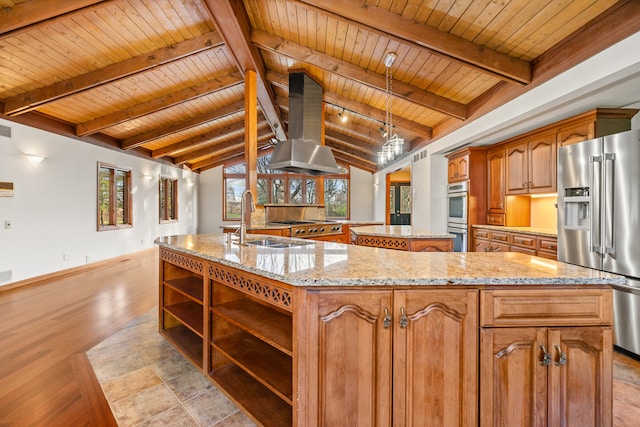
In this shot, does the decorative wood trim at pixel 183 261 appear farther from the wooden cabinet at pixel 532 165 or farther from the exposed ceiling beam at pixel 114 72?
the wooden cabinet at pixel 532 165

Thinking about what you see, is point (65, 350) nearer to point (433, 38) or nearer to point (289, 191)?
point (433, 38)

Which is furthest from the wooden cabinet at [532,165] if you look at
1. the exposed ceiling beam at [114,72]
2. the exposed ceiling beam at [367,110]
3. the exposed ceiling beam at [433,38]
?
the exposed ceiling beam at [114,72]

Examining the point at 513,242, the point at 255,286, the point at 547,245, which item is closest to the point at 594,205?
the point at 547,245

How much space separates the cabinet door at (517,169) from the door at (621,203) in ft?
A: 4.86

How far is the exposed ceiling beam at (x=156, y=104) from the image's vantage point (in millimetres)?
4703

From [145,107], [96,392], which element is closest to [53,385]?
[96,392]

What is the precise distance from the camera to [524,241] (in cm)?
347

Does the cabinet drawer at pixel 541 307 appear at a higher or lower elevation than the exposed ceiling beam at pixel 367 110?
lower

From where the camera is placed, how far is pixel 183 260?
2127 millimetres

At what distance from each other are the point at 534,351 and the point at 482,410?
0.33 m

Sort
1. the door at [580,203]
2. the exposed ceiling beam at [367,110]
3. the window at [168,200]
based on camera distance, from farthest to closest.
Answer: the window at [168,200]
the exposed ceiling beam at [367,110]
the door at [580,203]

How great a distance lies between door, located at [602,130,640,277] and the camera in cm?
222

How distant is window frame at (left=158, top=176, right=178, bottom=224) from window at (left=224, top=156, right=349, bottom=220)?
1.83 meters

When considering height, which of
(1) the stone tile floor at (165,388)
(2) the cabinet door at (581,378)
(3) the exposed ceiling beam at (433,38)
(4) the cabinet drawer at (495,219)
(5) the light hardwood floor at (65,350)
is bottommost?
(1) the stone tile floor at (165,388)
